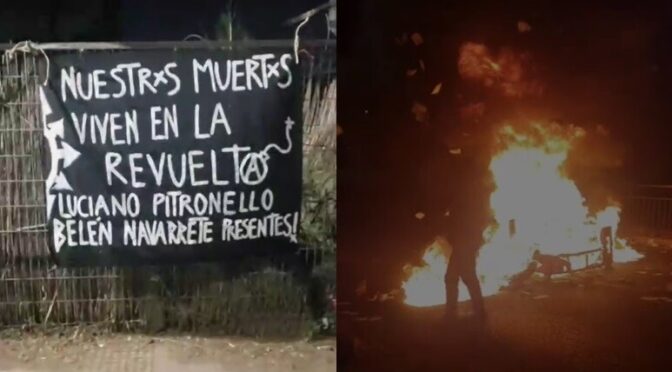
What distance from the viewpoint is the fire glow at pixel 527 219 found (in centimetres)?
179

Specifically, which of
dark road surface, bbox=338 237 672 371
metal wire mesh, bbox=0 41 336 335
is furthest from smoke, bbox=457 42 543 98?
metal wire mesh, bbox=0 41 336 335

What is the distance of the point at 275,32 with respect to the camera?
219cm

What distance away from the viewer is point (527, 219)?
1836 millimetres

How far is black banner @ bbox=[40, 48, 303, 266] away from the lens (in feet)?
7.11

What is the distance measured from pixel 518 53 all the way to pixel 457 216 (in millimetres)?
394

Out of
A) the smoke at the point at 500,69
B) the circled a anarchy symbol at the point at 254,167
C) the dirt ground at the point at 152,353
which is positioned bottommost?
the dirt ground at the point at 152,353

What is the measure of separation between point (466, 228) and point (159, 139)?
890 millimetres

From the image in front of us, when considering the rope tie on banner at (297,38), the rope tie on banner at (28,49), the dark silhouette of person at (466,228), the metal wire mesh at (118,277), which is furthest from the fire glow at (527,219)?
the rope tie on banner at (28,49)

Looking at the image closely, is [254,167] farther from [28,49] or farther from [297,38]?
[28,49]

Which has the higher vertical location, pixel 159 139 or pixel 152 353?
pixel 159 139

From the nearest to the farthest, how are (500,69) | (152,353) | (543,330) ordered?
1. (500,69)
2. (543,330)
3. (152,353)

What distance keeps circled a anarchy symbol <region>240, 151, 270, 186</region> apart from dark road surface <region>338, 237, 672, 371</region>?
514 millimetres

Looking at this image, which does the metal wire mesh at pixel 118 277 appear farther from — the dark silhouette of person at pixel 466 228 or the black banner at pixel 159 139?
the dark silhouette of person at pixel 466 228

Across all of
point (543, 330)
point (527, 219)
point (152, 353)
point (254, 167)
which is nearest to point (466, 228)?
point (527, 219)
